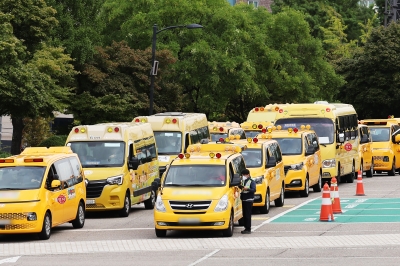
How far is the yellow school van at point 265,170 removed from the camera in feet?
89.5

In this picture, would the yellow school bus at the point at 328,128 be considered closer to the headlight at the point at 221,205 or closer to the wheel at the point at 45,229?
the headlight at the point at 221,205

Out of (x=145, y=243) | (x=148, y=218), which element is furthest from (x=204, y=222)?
(x=148, y=218)

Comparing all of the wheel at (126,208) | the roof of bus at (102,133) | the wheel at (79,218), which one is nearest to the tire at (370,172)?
the roof of bus at (102,133)

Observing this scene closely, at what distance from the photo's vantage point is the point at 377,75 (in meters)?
75.2

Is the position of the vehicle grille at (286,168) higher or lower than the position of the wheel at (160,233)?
higher

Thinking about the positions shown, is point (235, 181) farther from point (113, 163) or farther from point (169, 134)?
point (169, 134)

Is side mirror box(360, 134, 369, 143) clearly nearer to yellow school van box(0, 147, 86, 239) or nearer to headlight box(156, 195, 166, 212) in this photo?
yellow school van box(0, 147, 86, 239)

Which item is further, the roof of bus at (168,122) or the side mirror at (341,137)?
the side mirror at (341,137)

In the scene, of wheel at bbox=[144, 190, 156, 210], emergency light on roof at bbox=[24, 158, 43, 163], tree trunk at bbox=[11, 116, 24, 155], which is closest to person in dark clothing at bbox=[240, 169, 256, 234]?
emergency light on roof at bbox=[24, 158, 43, 163]

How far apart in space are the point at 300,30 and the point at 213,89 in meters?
14.5

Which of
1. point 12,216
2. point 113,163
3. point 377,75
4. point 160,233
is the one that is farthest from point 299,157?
point 377,75

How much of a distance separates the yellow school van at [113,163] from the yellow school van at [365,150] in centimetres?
1473

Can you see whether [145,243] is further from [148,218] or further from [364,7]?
[364,7]

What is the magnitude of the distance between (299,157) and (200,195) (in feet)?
38.8
